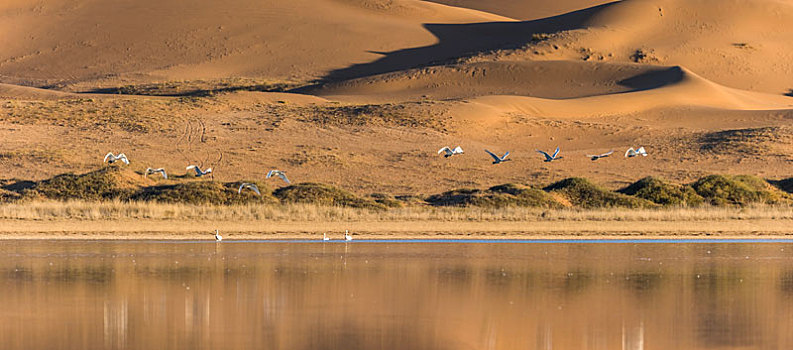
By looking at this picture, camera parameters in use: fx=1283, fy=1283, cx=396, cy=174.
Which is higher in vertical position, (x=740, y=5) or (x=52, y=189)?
(x=740, y=5)

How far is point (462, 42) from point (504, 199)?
211 ft

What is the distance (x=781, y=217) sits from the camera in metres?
30.6

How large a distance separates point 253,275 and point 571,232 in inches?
442

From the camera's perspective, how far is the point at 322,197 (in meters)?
33.1

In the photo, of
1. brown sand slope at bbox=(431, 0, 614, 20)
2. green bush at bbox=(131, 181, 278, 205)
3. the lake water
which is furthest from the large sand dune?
brown sand slope at bbox=(431, 0, 614, 20)

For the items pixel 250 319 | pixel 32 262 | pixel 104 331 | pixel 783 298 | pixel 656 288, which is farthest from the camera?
pixel 32 262

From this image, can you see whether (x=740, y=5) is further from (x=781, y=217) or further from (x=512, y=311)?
(x=512, y=311)

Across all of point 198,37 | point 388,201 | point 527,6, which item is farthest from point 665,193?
point 527,6

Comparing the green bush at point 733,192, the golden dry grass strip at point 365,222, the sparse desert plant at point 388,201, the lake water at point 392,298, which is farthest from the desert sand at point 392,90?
the lake water at point 392,298

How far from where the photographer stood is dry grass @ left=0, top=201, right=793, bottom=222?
29.1m

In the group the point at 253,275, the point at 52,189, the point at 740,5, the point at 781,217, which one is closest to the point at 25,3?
the point at 740,5

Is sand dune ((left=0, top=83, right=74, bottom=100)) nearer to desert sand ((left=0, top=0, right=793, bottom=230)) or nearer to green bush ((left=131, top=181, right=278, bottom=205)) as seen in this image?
desert sand ((left=0, top=0, right=793, bottom=230))

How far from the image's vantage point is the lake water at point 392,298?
468 inches

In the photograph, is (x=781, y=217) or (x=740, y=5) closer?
(x=781, y=217)
